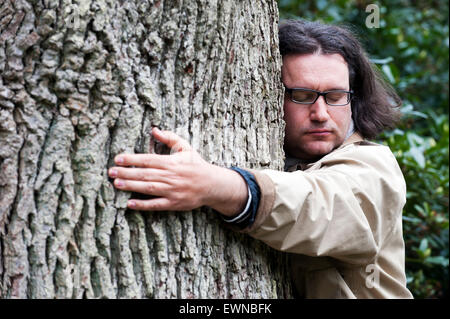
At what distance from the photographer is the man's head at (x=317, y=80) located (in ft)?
7.86

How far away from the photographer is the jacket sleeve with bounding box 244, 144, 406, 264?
5.97 ft

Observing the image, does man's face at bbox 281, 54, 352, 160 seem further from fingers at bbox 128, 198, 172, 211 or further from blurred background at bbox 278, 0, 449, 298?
fingers at bbox 128, 198, 172, 211

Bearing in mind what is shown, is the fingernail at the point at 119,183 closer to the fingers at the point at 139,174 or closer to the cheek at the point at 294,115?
the fingers at the point at 139,174

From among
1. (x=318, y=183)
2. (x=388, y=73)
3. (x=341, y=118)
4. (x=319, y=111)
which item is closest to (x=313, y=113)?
(x=319, y=111)

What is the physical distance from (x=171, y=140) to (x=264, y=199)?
0.38 meters

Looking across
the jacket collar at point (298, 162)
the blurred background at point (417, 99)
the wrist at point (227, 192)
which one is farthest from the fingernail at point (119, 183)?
the blurred background at point (417, 99)

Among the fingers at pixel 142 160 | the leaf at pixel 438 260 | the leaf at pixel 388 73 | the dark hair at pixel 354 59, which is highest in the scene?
the leaf at pixel 388 73

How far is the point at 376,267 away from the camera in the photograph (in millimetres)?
2238

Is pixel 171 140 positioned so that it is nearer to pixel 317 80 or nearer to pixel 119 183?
pixel 119 183

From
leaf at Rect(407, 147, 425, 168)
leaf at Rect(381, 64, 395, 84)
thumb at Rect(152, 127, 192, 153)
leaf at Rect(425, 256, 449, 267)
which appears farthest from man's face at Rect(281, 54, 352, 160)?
leaf at Rect(381, 64, 395, 84)

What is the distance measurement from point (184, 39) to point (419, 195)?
2.76 meters

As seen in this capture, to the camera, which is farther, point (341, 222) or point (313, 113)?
Result: point (313, 113)

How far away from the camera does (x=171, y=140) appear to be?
5.70 feet

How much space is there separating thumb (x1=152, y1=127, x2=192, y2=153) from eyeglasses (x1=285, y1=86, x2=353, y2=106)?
81cm
